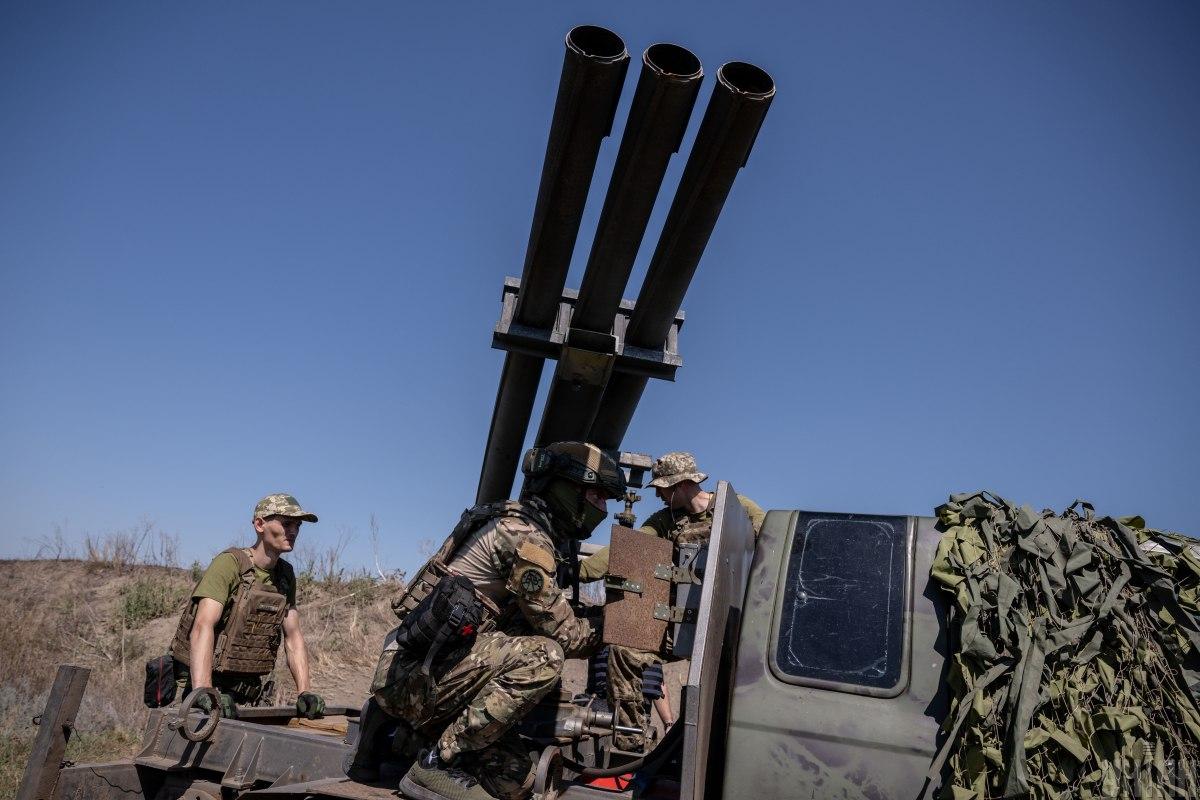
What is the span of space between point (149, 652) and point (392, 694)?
29.8 ft

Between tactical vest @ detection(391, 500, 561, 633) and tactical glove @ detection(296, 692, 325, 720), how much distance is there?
1386 mm

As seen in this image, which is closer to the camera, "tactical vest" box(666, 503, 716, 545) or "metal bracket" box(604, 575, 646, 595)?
"metal bracket" box(604, 575, 646, 595)

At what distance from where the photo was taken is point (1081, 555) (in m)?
2.81

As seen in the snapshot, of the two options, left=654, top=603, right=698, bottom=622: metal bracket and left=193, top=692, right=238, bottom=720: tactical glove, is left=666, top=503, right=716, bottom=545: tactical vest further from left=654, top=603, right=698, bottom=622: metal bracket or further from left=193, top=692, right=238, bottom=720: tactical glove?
left=193, top=692, right=238, bottom=720: tactical glove

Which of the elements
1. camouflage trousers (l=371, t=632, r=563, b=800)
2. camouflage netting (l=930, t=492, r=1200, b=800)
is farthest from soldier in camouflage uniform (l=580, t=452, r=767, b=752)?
camouflage netting (l=930, t=492, r=1200, b=800)

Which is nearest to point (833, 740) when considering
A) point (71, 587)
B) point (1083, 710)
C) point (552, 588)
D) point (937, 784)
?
point (937, 784)

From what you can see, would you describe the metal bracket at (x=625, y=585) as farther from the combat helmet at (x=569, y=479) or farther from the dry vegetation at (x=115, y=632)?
the dry vegetation at (x=115, y=632)

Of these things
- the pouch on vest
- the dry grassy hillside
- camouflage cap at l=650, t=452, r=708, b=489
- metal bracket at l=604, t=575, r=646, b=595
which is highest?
camouflage cap at l=650, t=452, r=708, b=489

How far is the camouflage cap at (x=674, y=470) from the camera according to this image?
6348mm

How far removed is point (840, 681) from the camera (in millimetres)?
2887

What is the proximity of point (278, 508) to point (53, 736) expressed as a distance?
182 cm

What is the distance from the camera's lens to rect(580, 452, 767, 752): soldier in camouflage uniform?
5887mm

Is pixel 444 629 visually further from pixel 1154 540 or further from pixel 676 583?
pixel 1154 540

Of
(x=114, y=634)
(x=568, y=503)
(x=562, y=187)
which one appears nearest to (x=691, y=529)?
(x=568, y=503)
